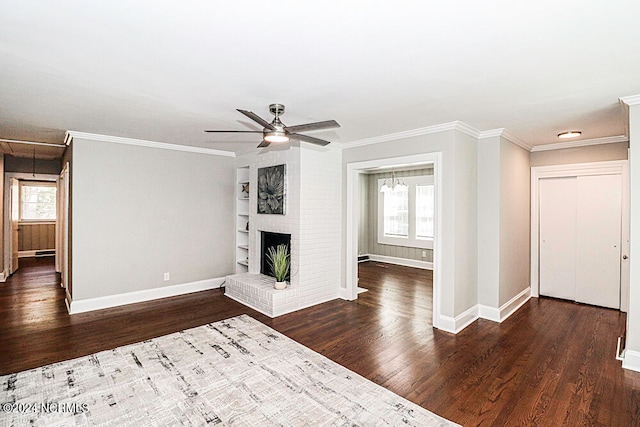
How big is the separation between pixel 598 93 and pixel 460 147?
136 centimetres

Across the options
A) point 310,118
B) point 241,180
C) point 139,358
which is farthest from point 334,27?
point 241,180

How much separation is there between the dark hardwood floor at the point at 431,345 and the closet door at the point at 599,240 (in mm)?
282

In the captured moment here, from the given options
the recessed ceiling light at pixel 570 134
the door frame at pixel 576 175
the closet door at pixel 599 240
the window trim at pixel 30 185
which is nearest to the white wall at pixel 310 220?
the recessed ceiling light at pixel 570 134

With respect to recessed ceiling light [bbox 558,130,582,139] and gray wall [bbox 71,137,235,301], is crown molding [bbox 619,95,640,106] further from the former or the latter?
gray wall [bbox 71,137,235,301]

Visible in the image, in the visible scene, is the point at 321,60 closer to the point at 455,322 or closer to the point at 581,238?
the point at 455,322

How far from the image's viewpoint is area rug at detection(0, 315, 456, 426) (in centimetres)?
223

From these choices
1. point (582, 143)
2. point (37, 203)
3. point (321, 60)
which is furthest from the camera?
point (37, 203)

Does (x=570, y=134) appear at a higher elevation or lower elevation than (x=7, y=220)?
higher

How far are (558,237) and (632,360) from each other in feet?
8.55

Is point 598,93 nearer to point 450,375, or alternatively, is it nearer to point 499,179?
point 499,179

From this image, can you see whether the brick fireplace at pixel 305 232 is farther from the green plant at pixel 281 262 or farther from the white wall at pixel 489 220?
the white wall at pixel 489 220

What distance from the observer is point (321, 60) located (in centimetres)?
215

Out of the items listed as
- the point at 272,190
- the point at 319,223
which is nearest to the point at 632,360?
the point at 319,223

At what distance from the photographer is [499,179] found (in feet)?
13.6
